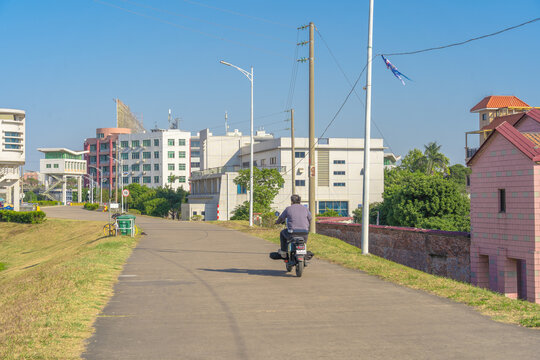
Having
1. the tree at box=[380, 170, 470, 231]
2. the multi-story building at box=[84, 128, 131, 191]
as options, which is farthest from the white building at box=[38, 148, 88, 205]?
the tree at box=[380, 170, 470, 231]

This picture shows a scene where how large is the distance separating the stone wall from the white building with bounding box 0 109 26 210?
45.6 meters

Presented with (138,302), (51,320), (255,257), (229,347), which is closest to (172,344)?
(229,347)

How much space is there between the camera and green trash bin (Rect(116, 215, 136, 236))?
25.8m

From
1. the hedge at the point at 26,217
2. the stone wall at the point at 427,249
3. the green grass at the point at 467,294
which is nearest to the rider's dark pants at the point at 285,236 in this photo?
the green grass at the point at 467,294

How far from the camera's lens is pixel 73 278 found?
1164 cm

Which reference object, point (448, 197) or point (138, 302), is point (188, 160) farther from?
point (138, 302)

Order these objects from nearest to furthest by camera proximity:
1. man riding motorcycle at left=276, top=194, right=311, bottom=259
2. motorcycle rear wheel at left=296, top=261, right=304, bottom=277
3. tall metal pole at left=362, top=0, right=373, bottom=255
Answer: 1. motorcycle rear wheel at left=296, top=261, right=304, bottom=277
2. man riding motorcycle at left=276, top=194, right=311, bottom=259
3. tall metal pole at left=362, top=0, right=373, bottom=255

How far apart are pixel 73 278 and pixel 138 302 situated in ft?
9.58

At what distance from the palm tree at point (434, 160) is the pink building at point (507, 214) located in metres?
70.3

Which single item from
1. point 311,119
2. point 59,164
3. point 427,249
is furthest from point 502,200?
point 59,164

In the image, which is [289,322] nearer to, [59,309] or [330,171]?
[59,309]

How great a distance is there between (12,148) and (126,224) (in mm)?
42043

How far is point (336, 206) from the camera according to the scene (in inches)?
3199

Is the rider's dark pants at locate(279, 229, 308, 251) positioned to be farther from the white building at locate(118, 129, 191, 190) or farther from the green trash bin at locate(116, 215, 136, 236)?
the white building at locate(118, 129, 191, 190)
